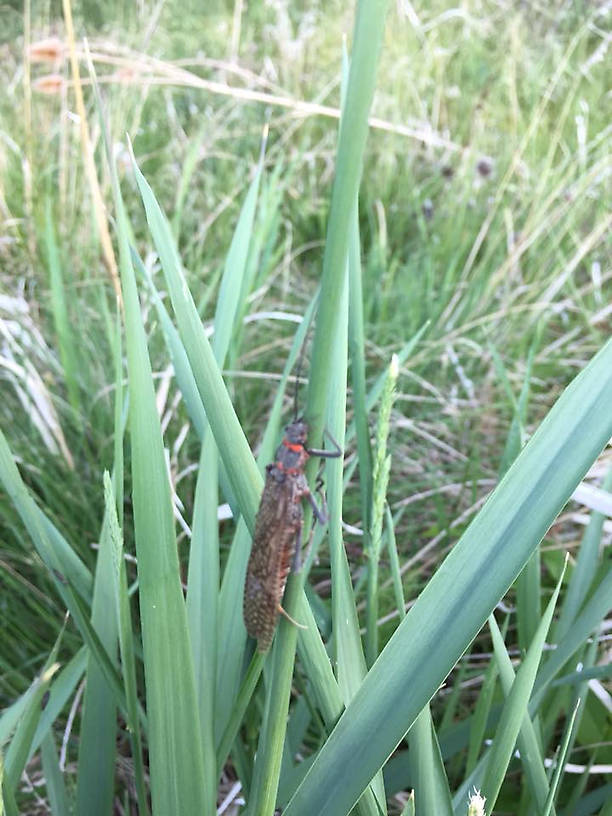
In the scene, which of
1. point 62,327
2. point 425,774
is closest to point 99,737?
point 425,774

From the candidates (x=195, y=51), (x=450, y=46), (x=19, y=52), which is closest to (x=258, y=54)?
(x=195, y=51)

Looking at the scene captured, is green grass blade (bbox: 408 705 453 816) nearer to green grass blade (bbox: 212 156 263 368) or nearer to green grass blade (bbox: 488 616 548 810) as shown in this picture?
green grass blade (bbox: 488 616 548 810)

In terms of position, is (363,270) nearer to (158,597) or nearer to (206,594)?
(206,594)

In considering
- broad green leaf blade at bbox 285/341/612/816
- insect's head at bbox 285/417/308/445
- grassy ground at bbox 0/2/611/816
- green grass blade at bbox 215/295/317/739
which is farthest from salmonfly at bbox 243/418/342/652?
grassy ground at bbox 0/2/611/816

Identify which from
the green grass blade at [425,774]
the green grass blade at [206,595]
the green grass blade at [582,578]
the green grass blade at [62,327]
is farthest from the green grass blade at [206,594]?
the green grass blade at [62,327]

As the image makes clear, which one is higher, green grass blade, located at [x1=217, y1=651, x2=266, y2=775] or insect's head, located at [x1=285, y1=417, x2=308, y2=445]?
insect's head, located at [x1=285, y1=417, x2=308, y2=445]

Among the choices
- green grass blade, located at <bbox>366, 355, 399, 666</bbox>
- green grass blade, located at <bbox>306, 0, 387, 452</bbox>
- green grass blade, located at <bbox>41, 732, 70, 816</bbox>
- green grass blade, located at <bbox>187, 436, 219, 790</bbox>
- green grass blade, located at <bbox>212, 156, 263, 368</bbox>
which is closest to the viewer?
green grass blade, located at <bbox>306, 0, 387, 452</bbox>
